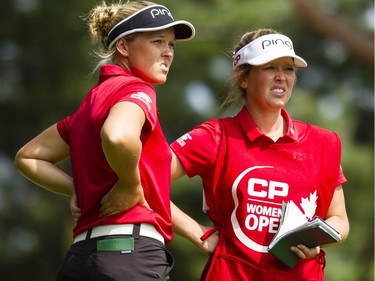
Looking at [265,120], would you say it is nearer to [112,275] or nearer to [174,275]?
[112,275]

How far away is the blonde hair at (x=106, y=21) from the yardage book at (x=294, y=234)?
1088 millimetres

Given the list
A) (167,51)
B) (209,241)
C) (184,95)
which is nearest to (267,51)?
(167,51)

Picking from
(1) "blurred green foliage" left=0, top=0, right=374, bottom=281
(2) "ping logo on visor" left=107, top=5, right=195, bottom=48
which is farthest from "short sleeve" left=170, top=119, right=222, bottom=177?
(1) "blurred green foliage" left=0, top=0, right=374, bottom=281

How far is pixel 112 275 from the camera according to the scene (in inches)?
180

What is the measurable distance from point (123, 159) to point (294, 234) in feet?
3.62

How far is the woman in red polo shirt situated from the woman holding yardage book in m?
0.63

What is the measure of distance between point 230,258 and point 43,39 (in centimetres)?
1420

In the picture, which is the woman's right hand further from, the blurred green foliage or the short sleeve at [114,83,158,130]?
the blurred green foliage

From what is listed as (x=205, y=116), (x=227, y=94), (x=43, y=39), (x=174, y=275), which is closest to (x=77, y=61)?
(x=43, y=39)

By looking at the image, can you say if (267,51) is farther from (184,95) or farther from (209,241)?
(184,95)

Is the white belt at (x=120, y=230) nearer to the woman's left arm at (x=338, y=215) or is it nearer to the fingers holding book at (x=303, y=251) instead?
the fingers holding book at (x=303, y=251)

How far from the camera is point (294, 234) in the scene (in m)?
5.20

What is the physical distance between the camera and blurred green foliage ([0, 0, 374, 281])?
18.0m

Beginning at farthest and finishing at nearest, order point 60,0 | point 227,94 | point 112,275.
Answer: point 60,0
point 227,94
point 112,275
